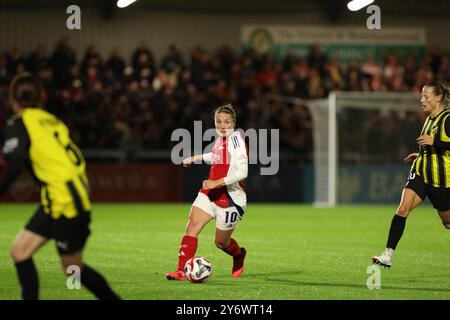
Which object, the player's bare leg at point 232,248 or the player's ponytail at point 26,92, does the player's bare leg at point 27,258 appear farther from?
the player's bare leg at point 232,248

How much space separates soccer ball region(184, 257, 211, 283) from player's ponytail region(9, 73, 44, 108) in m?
2.98

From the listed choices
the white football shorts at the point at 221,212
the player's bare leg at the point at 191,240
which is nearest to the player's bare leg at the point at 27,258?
the player's bare leg at the point at 191,240

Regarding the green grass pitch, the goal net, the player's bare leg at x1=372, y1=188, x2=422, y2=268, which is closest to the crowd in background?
the goal net

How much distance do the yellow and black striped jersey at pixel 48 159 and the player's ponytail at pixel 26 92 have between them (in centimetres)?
5

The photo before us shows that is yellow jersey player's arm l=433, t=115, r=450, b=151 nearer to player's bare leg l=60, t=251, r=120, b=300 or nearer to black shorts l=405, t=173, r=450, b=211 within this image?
black shorts l=405, t=173, r=450, b=211

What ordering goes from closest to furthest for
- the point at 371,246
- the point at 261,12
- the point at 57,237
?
the point at 57,237 < the point at 371,246 < the point at 261,12

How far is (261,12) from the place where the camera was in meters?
29.8

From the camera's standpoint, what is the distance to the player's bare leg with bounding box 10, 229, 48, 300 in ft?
20.5

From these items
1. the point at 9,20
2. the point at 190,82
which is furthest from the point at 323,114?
the point at 9,20

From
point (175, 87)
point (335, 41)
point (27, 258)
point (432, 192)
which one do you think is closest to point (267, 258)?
point (432, 192)

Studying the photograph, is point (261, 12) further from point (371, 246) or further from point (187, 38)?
point (371, 246)

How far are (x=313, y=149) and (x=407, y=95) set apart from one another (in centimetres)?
296

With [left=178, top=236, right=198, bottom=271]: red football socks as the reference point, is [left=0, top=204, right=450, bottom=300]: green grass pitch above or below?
below

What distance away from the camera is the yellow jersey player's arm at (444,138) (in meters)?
9.43
